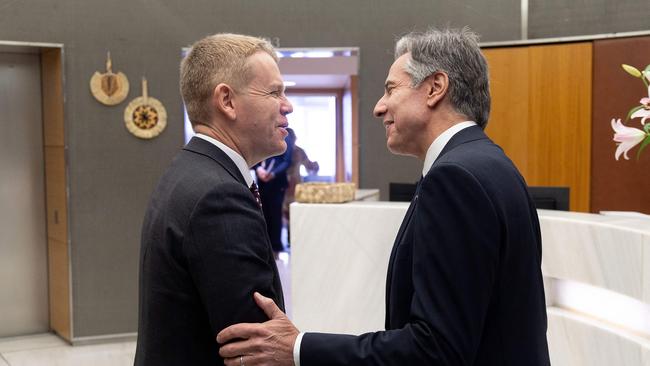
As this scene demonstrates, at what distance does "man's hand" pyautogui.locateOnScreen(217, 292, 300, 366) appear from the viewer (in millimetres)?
1475

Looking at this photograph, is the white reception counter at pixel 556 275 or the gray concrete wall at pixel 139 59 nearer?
the white reception counter at pixel 556 275

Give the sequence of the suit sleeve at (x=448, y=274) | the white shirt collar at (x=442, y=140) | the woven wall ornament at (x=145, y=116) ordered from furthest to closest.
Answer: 1. the woven wall ornament at (x=145, y=116)
2. the white shirt collar at (x=442, y=140)
3. the suit sleeve at (x=448, y=274)

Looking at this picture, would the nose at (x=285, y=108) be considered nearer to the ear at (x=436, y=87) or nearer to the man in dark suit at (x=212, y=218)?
the man in dark suit at (x=212, y=218)

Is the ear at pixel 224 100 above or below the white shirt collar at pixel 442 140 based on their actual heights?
above

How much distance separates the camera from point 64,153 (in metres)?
5.80

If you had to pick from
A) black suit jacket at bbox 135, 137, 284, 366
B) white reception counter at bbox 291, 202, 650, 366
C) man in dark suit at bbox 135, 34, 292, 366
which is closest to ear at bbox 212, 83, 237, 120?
man in dark suit at bbox 135, 34, 292, 366

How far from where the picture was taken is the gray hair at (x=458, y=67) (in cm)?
165

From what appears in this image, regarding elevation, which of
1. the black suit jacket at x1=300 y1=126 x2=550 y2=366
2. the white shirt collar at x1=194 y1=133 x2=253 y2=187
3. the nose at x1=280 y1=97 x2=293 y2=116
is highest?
the nose at x1=280 y1=97 x2=293 y2=116

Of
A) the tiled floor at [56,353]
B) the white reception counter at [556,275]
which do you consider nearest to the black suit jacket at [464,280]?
the white reception counter at [556,275]

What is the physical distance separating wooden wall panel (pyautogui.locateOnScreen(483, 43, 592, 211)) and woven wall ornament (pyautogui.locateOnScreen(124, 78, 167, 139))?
8.53 feet

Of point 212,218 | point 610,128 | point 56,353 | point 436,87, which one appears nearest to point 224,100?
point 212,218

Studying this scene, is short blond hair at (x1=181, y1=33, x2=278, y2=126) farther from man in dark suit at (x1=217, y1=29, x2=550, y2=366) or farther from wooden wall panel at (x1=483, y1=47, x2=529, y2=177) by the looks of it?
wooden wall panel at (x1=483, y1=47, x2=529, y2=177)

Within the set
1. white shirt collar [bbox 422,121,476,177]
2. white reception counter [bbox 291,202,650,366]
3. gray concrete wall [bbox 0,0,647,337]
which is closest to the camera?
white shirt collar [bbox 422,121,476,177]

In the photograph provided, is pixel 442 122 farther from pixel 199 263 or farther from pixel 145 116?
pixel 145 116
